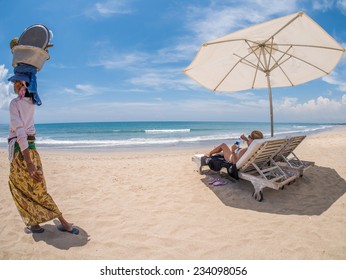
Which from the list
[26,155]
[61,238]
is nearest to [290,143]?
[61,238]

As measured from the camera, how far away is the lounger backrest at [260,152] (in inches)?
151

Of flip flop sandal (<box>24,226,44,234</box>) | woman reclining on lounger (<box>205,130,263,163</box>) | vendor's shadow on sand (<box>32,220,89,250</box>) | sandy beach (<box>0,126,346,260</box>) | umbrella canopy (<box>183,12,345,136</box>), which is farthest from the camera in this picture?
woman reclining on lounger (<box>205,130,263,163</box>)

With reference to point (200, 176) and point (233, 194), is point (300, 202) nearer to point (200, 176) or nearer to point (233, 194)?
point (233, 194)

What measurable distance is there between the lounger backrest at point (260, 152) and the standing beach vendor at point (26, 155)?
3062mm

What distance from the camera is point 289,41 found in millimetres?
4699

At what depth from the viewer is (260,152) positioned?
4020 mm

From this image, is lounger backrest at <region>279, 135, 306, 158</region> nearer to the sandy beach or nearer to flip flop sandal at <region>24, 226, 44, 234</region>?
the sandy beach

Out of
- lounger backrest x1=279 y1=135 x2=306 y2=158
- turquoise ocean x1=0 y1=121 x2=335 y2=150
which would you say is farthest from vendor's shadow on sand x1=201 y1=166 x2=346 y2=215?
turquoise ocean x1=0 y1=121 x2=335 y2=150

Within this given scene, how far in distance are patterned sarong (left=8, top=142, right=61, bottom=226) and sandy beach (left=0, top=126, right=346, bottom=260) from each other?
0.34 metres

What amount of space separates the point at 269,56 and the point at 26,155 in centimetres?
485

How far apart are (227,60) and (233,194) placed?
312cm

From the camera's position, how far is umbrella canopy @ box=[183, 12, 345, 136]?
13.5 ft

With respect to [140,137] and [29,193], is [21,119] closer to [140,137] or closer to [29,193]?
[29,193]
